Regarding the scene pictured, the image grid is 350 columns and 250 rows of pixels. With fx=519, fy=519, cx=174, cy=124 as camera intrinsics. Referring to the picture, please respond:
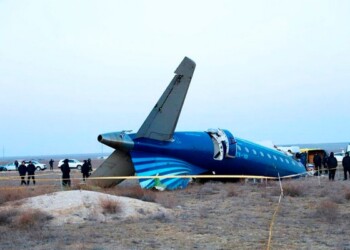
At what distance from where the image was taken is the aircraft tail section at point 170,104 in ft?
69.0

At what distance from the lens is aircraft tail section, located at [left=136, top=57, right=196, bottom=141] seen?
2103 cm

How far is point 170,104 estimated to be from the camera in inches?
828

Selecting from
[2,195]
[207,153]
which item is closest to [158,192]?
[207,153]

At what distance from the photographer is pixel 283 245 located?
32.2ft

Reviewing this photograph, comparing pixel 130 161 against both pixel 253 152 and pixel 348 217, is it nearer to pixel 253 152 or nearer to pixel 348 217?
pixel 253 152

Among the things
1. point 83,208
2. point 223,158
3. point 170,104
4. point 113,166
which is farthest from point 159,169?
point 83,208

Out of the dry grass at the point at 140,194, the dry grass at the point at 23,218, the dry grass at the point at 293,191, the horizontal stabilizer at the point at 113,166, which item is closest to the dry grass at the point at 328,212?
the dry grass at the point at 293,191

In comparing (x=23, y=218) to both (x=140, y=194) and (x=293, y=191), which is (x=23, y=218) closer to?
(x=140, y=194)

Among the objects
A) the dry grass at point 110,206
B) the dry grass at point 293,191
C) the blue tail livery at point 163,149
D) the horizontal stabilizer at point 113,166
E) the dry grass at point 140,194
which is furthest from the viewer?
the horizontal stabilizer at point 113,166

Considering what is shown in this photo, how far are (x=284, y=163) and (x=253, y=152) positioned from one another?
3.47m

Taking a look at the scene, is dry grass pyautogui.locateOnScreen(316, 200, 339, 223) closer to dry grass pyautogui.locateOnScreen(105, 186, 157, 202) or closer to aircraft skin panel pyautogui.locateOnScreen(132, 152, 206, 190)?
dry grass pyautogui.locateOnScreen(105, 186, 157, 202)

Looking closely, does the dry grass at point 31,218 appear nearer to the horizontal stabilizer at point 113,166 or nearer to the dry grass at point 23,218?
the dry grass at point 23,218

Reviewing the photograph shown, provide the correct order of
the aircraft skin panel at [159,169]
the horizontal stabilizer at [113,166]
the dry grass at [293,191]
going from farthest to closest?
1. the horizontal stabilizer at [113,166]
2. the aircraft skin panel at [159,169]
3. the dry grass at [293,191]

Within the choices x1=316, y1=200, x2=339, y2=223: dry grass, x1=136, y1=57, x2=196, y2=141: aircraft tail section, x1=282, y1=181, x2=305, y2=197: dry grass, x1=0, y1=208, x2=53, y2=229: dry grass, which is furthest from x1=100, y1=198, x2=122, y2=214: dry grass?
x1=282, y1=181, x2=305, y2=197: dry grass
